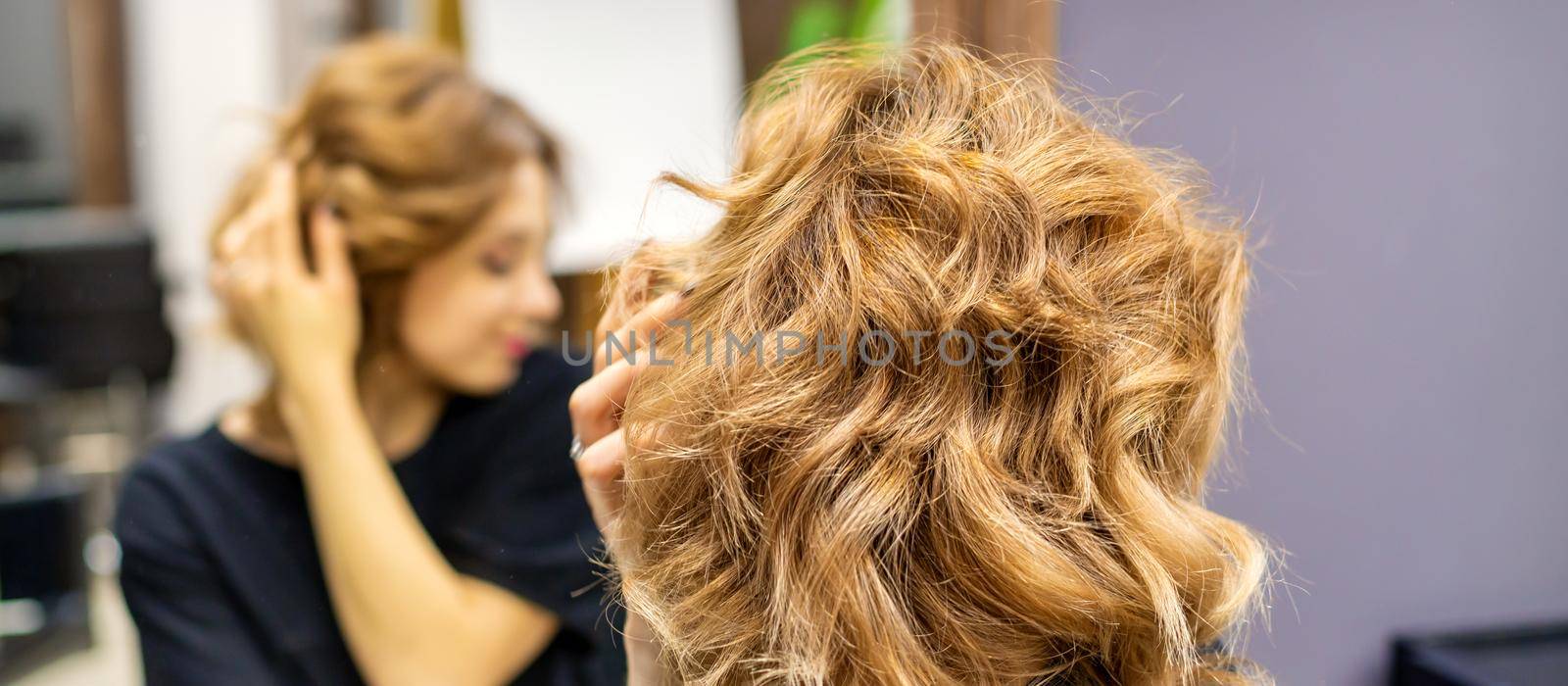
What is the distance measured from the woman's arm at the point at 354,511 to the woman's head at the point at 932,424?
8.1 inches

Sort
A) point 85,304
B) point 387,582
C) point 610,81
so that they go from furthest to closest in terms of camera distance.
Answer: point 85,304
point 610,81
point 387,582

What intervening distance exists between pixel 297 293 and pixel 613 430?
0.26 metres

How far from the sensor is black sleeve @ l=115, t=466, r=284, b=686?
1.69 feet

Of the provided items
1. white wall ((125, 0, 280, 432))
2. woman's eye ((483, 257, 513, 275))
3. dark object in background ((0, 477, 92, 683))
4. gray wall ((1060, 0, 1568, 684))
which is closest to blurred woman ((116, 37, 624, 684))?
woman's eye ((483, 257, 513, 275))

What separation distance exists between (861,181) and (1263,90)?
1.11 feet

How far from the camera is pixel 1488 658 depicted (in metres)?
0.54

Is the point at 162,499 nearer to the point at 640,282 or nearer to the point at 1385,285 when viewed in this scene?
the point at 640,282

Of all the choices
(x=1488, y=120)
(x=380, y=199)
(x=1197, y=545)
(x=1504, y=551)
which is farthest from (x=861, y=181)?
(x=1504, y=551)

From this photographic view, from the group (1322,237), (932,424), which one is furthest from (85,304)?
(1322,237)

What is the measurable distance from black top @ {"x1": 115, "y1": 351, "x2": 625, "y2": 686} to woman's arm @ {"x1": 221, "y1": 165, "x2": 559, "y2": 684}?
14mm

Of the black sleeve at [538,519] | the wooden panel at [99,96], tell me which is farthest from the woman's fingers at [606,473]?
the wooden panel at [99,96]

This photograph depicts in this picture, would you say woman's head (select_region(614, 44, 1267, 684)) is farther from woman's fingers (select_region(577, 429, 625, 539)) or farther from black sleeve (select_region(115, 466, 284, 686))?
black sleeve (select_region(115, 466, 284, 686))

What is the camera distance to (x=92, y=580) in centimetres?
65

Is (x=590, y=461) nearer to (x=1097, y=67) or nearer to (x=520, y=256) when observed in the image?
A: (x=520, y=256)
